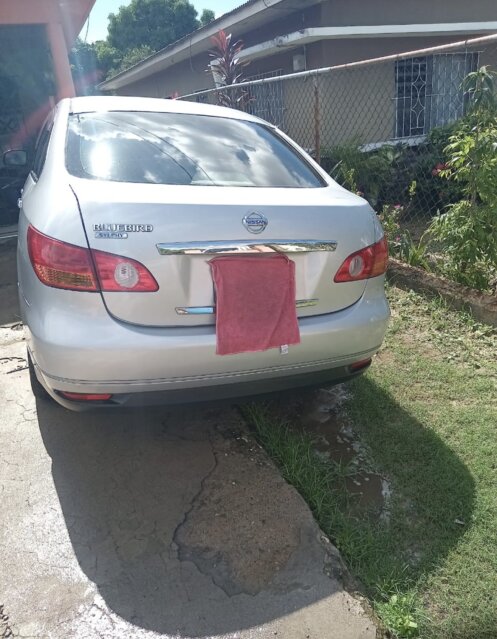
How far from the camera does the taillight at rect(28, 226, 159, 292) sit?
1.98 m

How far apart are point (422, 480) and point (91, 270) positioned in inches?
70.7

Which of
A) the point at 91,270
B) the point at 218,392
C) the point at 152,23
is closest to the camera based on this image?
the point at 91,270

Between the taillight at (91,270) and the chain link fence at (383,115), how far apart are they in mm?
5308

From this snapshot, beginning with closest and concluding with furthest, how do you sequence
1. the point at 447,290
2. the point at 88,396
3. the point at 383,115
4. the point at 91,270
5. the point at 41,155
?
the point at 91,270 < the point at 88,396 < the point at 41,155 < the point at 447,290 < the point at 383,115

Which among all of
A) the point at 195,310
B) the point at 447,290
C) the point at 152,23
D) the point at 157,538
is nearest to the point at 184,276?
the point at 195,310

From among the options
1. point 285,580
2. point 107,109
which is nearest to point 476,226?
point 107,109

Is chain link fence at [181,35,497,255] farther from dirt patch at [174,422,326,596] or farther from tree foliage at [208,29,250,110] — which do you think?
dirt patch at [174,422,326,596]

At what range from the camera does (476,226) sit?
385cm

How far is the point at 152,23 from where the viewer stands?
45469 millimetres

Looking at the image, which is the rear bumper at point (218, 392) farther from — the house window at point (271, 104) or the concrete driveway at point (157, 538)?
the house window at point (271, 104)

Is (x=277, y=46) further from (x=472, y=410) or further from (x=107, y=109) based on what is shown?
(x=472, y=410)

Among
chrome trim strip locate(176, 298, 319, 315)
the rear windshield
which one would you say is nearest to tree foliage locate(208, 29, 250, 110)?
the rear windshield

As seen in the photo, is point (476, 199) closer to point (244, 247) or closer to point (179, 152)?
point (179, 152)

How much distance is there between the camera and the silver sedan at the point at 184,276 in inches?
78.9
